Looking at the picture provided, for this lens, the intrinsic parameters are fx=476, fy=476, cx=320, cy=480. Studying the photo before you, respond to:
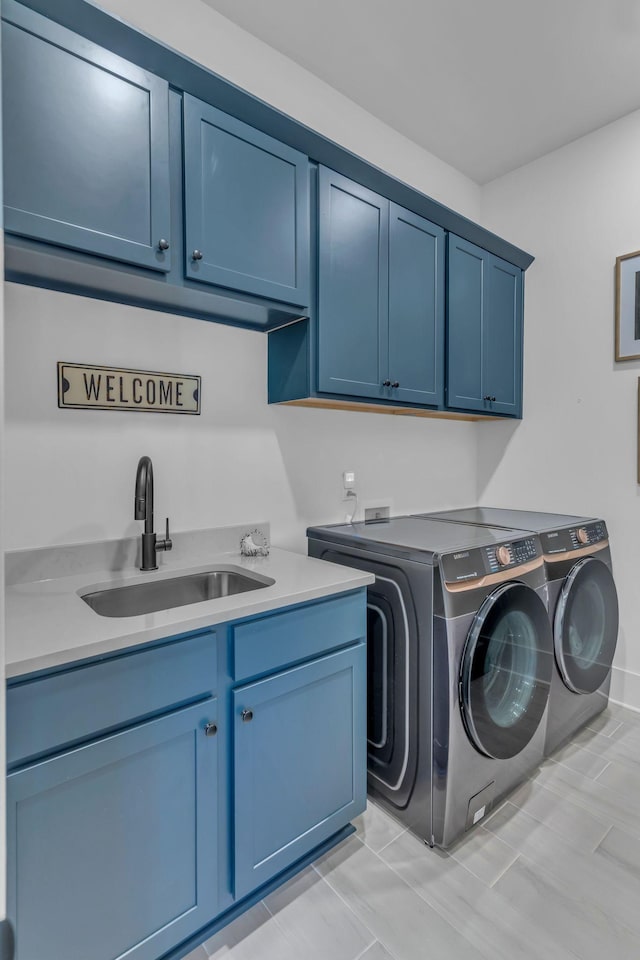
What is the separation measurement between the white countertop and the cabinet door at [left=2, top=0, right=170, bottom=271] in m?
0.95

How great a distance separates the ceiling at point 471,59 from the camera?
1.88 meters

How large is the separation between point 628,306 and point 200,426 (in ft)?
7.41

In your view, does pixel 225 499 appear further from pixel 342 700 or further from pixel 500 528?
pixel 500 528

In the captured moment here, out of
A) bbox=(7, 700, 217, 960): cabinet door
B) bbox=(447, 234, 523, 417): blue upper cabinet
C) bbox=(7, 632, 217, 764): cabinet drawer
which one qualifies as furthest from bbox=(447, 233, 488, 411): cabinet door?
bbox=(7, 700, 217, 960): cabinet door

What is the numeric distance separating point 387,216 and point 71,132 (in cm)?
128

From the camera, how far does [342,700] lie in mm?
1562

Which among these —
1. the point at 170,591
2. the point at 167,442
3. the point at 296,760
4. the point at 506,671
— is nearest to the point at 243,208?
the point at 167,442

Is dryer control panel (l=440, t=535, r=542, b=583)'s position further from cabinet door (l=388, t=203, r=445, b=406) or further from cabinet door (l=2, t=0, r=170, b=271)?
cabinet door (l=2, t=0, r=170, b=271)

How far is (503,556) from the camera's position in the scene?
5.90 feet

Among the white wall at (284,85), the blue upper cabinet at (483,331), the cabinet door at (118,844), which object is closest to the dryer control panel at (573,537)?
the blue upper cabinet at (483,331)

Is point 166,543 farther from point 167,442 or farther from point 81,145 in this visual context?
point 81,145

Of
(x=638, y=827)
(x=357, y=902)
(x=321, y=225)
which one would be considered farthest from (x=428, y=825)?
(x=321, y=225)

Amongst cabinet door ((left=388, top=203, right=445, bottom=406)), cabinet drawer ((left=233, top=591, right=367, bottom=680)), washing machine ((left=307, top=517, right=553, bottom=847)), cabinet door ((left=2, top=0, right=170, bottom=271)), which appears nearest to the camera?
cabinet door ((left=2, top=0, right=170, bottom=271))

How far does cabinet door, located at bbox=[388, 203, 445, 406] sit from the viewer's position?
212cm
